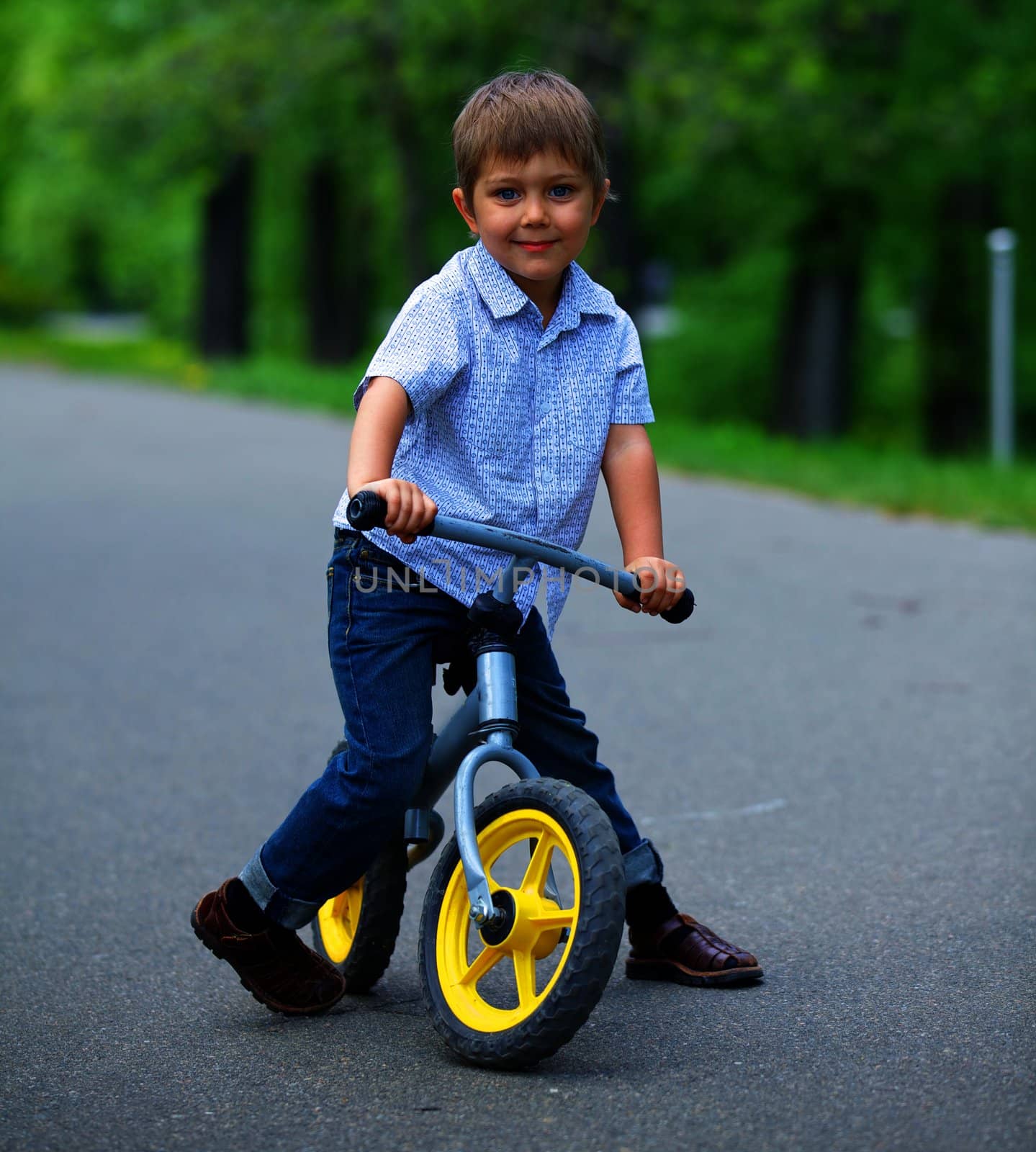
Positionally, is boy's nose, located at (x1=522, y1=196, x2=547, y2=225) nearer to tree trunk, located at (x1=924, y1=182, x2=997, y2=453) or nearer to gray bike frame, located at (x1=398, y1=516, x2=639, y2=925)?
gray bike frame, located at (x1=398, y1=516, x2=639, y2=925)

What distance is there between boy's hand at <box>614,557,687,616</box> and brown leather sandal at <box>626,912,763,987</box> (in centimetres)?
83

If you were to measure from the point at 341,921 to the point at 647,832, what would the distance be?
128 cm

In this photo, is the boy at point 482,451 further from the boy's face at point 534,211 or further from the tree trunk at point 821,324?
the tree trunk at point 821,324

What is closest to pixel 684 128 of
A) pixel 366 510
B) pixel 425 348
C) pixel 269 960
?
pixel 425 348

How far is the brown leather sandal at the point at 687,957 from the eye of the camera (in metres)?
3.73

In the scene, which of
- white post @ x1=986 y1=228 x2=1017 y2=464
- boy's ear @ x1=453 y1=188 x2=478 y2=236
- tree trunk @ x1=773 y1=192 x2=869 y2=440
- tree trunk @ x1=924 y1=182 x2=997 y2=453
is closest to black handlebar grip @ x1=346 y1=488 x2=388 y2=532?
boy's ear @ x1=453 y1=188 x2=478 y2=236

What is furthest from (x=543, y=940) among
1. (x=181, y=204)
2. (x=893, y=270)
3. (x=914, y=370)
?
(x=181, y=204)

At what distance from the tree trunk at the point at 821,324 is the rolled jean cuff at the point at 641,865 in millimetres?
16831

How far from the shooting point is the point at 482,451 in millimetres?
3377

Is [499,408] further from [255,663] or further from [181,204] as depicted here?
[181,204]

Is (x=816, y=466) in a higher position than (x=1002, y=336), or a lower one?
lower

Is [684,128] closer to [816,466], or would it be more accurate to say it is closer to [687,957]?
[816,466]

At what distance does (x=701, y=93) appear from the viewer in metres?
17.4

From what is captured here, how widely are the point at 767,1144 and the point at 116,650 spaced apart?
509 cm
